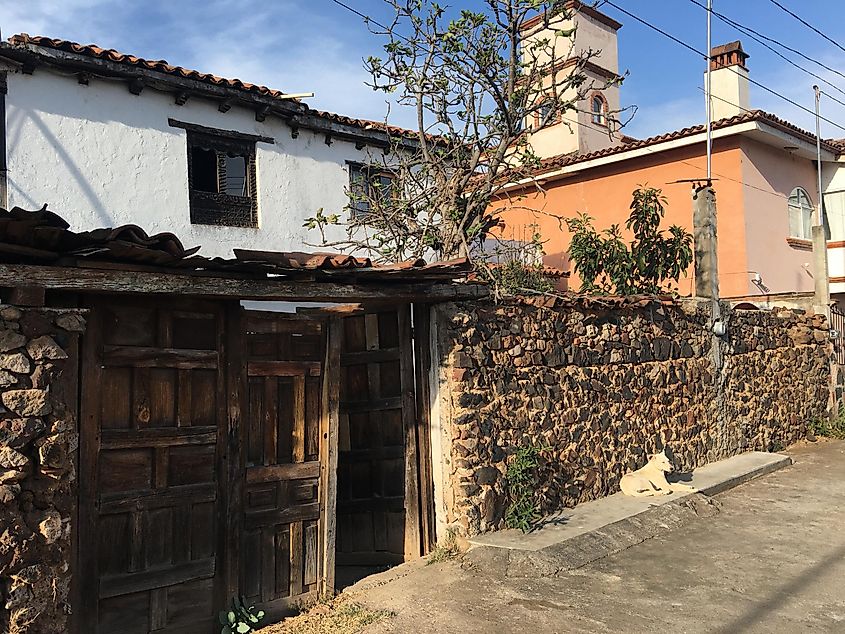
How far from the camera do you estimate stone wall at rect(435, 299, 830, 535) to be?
7.05 meters

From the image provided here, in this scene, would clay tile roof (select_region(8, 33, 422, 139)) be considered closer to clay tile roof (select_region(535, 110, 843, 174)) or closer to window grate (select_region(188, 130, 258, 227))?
window grate (select_region(188, 130, 258, 227))

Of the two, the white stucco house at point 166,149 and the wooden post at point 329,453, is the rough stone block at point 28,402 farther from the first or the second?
the white stucco house at point 166,149

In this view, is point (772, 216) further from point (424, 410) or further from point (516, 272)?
point (424, 410)

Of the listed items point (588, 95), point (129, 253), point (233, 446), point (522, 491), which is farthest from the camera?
point (588, 95)

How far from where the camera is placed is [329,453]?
6.20m

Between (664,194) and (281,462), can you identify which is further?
(664,194)

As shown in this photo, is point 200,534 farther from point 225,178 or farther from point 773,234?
point 773,234

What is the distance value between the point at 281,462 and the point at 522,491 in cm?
261

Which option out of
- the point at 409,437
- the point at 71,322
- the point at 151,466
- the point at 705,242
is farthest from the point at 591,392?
the point at 71,322

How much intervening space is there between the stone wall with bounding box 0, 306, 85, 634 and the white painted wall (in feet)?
22.5

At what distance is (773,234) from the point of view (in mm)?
16734

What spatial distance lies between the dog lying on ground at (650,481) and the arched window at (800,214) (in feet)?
34.7

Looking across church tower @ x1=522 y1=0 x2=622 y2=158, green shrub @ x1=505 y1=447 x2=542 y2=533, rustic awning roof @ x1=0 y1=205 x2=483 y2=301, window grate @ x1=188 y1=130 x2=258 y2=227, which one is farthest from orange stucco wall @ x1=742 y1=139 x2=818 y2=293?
rustic awning roof @ x1=0 y1=205 x2=483 y2=301

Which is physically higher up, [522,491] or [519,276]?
[519,276]
